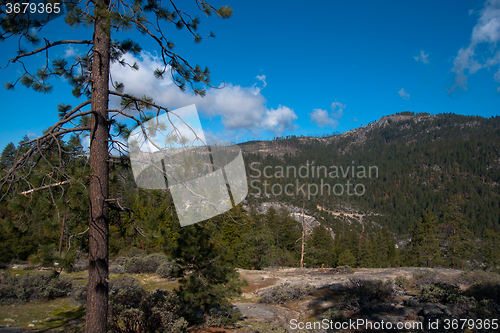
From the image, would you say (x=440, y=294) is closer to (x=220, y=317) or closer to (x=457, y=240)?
(x=220, y=317)

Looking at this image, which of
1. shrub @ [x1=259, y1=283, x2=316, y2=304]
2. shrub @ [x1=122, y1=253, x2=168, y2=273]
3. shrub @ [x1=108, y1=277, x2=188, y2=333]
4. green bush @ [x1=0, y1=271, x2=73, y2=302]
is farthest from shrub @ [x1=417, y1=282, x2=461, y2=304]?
shrub @ [x1=122, y1=253, x2=168, y2=273]

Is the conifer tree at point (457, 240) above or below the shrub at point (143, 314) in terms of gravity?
below

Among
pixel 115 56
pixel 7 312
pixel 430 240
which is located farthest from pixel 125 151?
pixel 430 240

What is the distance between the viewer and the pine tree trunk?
371 centimetres

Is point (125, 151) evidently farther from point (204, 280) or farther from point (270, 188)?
point (270, 188)

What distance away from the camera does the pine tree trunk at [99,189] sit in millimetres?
3707

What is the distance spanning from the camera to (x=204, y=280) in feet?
24.7

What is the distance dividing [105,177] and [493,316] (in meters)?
10.3

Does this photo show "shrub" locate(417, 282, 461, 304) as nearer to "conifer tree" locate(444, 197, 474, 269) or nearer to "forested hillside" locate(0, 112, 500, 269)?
"forested hillside" locate(0, 112, 500, 269)


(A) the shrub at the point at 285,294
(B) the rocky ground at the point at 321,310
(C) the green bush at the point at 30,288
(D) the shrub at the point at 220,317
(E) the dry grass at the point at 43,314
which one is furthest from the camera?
(A) the shrub at the point at 285,294

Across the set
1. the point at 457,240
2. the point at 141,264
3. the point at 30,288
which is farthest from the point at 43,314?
the point at 457,240

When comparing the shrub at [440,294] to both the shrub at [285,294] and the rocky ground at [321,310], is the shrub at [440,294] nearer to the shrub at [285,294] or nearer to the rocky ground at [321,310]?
the rocky ground at [321,310]

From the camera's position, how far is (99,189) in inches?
154

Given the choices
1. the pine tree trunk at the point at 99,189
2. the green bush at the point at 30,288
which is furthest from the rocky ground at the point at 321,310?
the green bush at the point at 30,288
